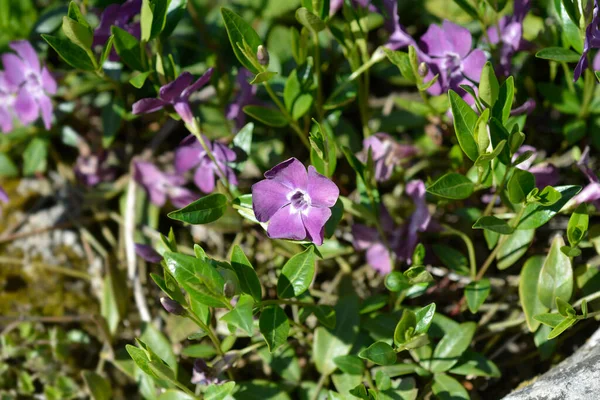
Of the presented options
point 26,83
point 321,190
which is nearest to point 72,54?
point 26,83

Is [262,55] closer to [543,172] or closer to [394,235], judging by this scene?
[394,235]

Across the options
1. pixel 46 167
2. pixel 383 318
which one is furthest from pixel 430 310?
pixel 46 167

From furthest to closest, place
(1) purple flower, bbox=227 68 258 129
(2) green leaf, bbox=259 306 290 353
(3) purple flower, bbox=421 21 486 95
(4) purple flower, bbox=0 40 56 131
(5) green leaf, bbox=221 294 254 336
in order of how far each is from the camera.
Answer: (4) purple flower, bbox=0 40 56 131 < (1) purple flower, bbox=227 68 258 129 < (3) purple flower, bbox=421 21 486 95 < (2) green leaf, bbox=259 306 290 353 < (5) green leaf, bbox=221 294 254 336

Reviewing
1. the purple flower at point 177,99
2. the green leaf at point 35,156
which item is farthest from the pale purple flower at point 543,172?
the green leaf at point 35,156

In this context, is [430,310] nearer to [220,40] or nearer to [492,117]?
[492,117]

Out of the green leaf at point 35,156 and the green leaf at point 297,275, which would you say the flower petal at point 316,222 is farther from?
the green leaf at point 35,156

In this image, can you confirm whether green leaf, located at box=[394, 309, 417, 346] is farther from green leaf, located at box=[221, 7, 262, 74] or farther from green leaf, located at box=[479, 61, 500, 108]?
green leaf, located at box=[221, 7, 262, 74]

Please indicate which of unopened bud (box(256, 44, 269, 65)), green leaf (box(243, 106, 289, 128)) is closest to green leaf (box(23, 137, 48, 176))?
green leaf (box(243, 106, 289, 128))
